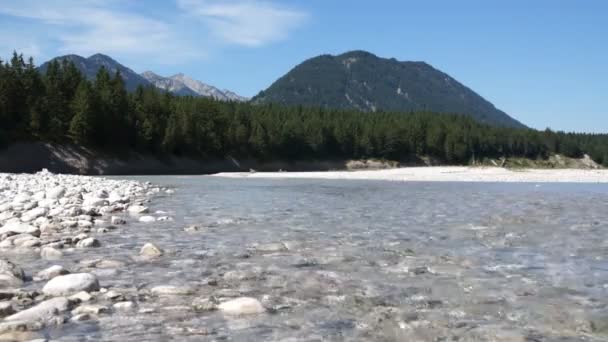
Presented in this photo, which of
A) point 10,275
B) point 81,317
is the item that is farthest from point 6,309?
point 10,275

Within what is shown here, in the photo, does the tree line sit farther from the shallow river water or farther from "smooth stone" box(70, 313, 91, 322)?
"smooth stone" box(70, 313, 91, 322)

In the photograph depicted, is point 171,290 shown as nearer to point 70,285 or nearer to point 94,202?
point 70,285

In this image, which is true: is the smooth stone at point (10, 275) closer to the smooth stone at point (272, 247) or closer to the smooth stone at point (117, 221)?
the smooth stone at point (272, 247)

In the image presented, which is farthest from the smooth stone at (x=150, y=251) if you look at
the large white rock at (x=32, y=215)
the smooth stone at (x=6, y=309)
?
the large white rock at (x=32, y=215)

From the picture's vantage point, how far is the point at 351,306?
623 cm

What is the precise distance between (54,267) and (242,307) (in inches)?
121

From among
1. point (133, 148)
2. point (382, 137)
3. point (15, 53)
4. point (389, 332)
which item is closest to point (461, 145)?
point (382, 137)

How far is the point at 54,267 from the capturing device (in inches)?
294

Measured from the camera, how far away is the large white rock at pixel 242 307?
5.88m

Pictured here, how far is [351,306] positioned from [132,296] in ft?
8.21

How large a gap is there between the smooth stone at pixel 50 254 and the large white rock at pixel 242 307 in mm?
4101

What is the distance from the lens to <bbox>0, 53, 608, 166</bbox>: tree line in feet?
218

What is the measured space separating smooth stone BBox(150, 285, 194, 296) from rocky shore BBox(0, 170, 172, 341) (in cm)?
36

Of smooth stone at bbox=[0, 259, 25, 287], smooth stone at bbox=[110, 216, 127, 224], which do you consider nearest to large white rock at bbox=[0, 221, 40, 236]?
smooth stone at bbox=[110, 216, 127, 224]
